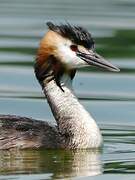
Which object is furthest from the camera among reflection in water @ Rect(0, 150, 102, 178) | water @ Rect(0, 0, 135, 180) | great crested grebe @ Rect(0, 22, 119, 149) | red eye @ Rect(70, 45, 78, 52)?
red eye @ Rect(70, 45, 78, 52)

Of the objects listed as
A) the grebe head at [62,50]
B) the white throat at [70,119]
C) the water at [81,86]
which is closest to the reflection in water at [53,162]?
the water at [81,86]

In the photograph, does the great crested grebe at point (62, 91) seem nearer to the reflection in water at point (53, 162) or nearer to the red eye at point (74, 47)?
the red eye at point (74, 47)

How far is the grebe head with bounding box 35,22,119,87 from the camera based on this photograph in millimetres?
15055

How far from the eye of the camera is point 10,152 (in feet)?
47.7

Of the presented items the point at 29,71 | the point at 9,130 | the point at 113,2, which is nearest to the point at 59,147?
the point at 9,130

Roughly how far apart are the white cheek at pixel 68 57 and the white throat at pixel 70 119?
0.20 m

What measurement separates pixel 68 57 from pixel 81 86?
456cm

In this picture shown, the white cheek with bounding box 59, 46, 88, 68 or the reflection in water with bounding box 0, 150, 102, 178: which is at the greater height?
the white cheek with bounding box 59, 46, 88, 68

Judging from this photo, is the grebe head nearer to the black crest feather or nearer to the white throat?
the black crest feather

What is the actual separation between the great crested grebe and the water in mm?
205

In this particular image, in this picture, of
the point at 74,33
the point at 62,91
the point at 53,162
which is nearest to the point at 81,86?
the point at 62,91

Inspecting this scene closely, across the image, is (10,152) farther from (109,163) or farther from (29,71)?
(29,71)

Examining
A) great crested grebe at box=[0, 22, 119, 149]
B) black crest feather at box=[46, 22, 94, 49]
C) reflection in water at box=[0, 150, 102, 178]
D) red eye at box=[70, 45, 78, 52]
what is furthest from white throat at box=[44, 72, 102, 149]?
black crest feather at box=[46, 22, 94, 49]

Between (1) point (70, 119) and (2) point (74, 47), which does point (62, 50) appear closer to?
(2) point (74, 47)
